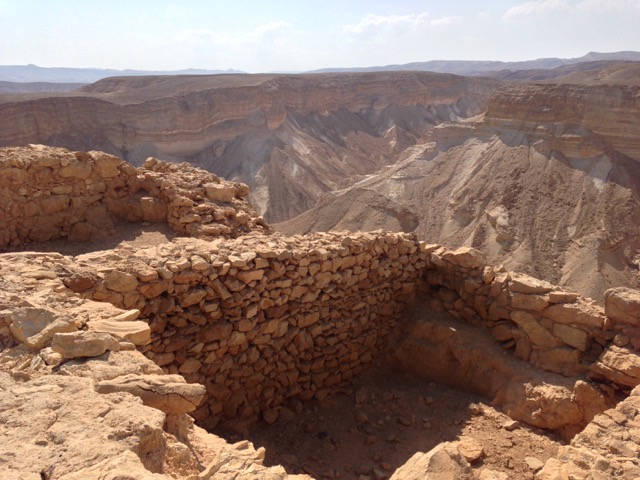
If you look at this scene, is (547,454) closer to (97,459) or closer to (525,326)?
(525,326)

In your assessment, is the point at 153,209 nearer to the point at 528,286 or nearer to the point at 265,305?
the point at 265,305

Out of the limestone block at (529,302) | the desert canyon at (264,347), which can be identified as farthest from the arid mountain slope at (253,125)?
the limestone block at (529,302)

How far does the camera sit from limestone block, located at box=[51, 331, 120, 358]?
10.5ft

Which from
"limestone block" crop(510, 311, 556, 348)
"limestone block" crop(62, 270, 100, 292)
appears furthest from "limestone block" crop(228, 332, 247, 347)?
"limestone block" crop(510, 311, 556, 348)

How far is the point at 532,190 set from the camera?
824 inches

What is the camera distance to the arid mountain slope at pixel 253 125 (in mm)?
26594

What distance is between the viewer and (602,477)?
11.6 feet

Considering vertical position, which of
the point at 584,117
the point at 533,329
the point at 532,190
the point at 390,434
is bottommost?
the point at 390,434

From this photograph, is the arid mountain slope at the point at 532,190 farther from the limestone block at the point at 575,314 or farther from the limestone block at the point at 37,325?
the limestone block at the point at 37,325

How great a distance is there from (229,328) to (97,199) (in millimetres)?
3674

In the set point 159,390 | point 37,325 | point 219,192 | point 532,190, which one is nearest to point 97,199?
point 219,192

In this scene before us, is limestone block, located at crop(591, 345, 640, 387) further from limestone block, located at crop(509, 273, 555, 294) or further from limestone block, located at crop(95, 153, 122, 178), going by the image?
limestone block, located at crop(95, 153, 122, 178)

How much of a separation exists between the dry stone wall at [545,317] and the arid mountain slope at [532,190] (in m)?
11.5

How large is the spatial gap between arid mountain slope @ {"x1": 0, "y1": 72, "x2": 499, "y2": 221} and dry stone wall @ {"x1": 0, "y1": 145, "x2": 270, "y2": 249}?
20.0m
